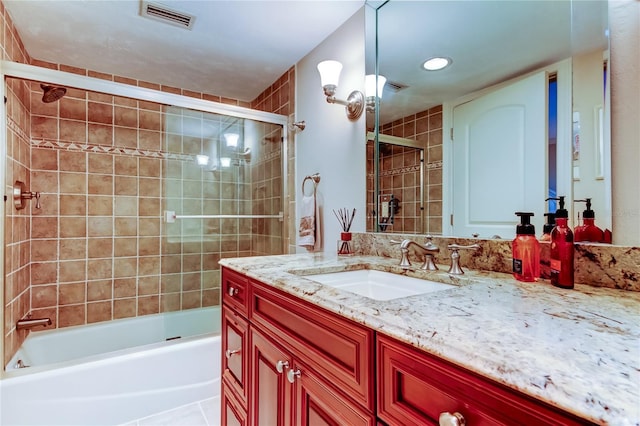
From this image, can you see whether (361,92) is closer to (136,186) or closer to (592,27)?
(592,27)

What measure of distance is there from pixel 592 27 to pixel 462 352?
3.50 ft

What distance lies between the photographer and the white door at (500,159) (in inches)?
41.2

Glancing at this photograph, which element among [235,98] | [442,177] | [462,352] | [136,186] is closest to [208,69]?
[235,98]

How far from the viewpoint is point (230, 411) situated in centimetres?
132

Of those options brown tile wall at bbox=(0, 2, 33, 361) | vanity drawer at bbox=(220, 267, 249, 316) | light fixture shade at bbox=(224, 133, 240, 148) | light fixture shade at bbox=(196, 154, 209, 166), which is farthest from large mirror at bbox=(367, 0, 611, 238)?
brown tile wall at bbox=(0, 2, 33, 361)

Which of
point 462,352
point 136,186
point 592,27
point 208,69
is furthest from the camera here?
point 136,186

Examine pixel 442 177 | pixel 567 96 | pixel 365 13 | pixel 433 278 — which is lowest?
pixel 433 278

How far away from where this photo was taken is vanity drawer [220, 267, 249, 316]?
120 centimetres

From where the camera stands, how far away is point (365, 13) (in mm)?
1717

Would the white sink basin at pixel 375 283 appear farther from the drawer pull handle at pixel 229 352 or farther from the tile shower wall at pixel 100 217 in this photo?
the tile shower wall at pixel 100 217

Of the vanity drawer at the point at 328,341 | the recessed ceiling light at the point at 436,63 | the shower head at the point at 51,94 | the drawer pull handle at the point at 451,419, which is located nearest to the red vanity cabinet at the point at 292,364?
the vanity drawer at the point at 328,341

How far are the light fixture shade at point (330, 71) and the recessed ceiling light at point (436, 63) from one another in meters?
0.49

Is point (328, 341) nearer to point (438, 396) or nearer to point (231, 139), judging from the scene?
point (438, 396)

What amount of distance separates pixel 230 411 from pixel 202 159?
1894 mm
